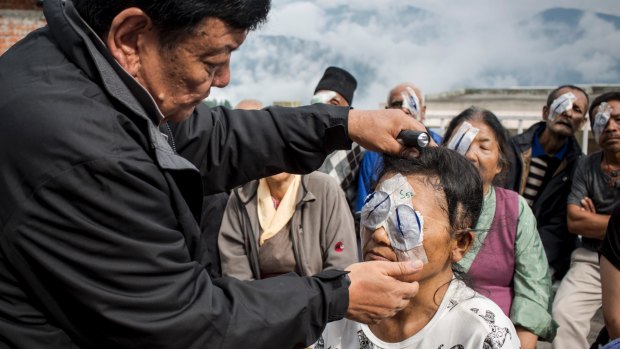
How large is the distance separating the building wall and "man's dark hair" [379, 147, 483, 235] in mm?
8632

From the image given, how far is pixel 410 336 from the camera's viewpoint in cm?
225

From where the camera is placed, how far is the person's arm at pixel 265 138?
93.9 inches

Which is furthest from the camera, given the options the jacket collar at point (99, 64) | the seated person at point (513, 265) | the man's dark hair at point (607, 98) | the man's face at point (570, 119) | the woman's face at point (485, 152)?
the man's face at point (570, 119)

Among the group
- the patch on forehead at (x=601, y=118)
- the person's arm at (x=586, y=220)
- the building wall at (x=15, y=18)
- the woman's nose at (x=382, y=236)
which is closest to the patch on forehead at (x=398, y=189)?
the woman's nose at (x=382, y=236)

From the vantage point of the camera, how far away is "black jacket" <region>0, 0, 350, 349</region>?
1.49 meters

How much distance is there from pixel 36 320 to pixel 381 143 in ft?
4.31

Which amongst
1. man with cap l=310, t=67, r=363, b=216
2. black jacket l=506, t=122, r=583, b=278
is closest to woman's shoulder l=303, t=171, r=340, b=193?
man with cap l=310, t=67, r=363, b=216

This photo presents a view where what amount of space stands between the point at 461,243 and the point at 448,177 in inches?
10.5

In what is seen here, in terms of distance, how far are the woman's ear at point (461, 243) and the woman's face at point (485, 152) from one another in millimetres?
1291

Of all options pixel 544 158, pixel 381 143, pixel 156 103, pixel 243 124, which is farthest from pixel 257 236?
pixel 544 158

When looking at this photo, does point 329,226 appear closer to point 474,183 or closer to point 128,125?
point 474,183

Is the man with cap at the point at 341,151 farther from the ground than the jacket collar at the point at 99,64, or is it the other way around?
the jacket collar at the point at 99,64

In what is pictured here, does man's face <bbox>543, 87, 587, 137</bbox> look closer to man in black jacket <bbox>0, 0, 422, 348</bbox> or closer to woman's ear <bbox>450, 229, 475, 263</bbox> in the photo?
woman's ear <bbox>450, 229, 475, 263</bbox>

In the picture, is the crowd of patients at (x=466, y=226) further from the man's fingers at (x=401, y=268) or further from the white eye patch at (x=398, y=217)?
the man's fingers at (x=401, y=268)
